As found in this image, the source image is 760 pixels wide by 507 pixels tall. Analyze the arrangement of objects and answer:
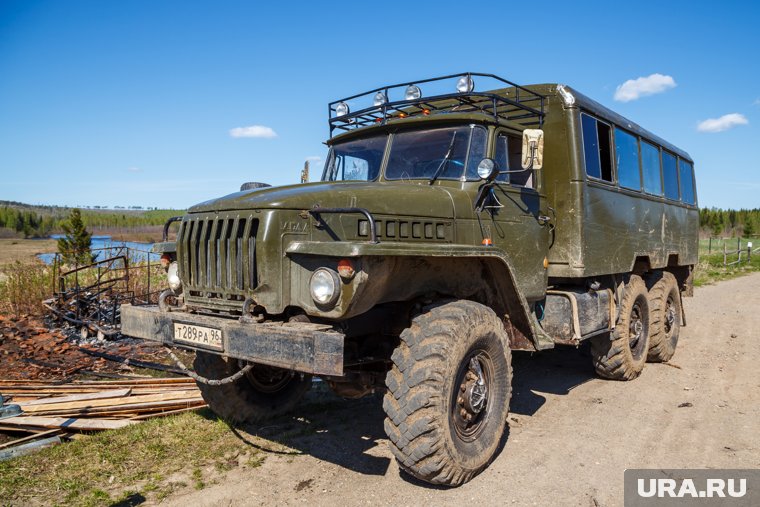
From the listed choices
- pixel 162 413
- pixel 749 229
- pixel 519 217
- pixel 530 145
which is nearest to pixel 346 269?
pixel 530 145

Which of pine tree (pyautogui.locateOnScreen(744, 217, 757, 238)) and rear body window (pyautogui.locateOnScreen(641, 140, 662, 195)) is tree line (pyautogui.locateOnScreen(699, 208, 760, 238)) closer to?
pine tree (pyautogui.locateOnScreen(744, 217, 757, 238))

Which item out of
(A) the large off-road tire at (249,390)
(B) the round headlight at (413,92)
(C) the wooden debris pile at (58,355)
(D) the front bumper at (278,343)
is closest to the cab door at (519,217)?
(B) the round headlight at (413,92)

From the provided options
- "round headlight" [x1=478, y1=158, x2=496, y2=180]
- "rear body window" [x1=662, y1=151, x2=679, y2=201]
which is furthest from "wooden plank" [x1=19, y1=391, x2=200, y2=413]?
"rear body window" [x1=662, y1=151, x2=679, y2=201]

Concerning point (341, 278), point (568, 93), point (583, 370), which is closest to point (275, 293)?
point (341, 278)

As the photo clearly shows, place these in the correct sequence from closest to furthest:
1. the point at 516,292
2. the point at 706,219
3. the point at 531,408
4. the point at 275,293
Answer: the point at 275,293 < the point at 516,292 < the point at 531,408 < the point at 706,219

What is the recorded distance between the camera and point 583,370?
24.7 feet

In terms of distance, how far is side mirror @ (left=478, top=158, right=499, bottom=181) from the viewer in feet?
14.7

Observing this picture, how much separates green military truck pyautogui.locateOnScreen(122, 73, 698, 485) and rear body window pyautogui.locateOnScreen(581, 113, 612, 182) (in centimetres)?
3

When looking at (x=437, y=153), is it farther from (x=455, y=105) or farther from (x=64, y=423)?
(x=64, y=423)

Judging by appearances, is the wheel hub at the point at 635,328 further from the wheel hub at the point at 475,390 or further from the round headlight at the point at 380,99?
the round headlight at the point at 380,99

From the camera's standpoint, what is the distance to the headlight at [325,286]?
3.41 meters

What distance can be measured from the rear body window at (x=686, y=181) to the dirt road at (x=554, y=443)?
3.01m

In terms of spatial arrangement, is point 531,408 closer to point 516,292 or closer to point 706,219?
point 516,292

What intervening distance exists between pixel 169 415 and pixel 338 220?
9.68ft
